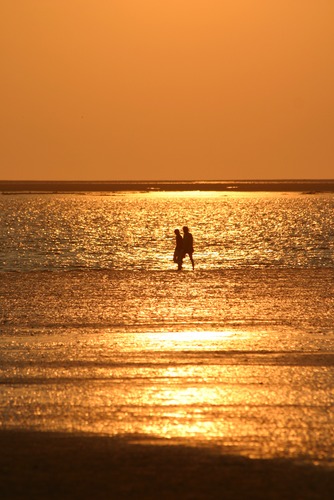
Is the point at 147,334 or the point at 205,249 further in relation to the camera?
the point at 205,249

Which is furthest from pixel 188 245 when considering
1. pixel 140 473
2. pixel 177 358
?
pixel 140 473

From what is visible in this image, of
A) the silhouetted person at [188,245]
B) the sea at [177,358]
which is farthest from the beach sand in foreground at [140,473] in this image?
the silhouetted person at [188,245]

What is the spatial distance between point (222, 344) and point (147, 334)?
172 cm

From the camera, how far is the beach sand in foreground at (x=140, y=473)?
9.04 meters

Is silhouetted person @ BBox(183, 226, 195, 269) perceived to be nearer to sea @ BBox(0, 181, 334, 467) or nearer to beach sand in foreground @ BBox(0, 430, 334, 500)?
sea @ BBox(0, 181, 334, 467)

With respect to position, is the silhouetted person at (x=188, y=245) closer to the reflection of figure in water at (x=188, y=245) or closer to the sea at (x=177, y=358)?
the reflection of figure in water at (x=188, y=245)

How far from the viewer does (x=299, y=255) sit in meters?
46.4

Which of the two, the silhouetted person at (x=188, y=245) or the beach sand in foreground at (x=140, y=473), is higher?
the beach sand in foreground at (x=140, y=473)

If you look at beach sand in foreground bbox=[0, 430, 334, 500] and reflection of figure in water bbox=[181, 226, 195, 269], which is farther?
reflection of figure in water bbox=[181, 226, 195, 269]

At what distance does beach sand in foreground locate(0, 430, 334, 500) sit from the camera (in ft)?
29.7

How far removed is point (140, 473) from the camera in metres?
9.57

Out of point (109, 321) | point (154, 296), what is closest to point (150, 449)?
point (109, 321)

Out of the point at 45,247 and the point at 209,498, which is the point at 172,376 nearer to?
the point at 209,498

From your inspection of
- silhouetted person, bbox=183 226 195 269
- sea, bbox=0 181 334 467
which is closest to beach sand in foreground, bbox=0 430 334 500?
sea, bbox=0 181 334 467
